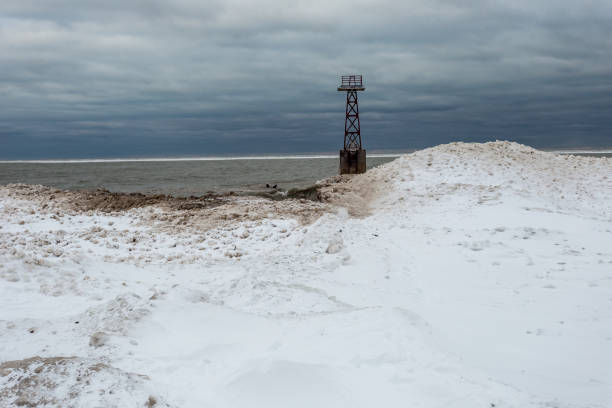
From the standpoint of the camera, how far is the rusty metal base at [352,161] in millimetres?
23422

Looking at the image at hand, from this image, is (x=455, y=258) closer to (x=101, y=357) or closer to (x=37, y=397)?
(x=101, y=357)

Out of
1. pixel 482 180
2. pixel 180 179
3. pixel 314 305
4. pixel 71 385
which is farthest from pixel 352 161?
pixel 71 385

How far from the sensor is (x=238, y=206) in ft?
46.4

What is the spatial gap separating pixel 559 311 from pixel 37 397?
5.75 m

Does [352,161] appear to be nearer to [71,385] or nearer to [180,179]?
[180,179]

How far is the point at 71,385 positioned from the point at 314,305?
Answer: 3.30 m

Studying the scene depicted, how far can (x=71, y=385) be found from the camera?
3.80 metres

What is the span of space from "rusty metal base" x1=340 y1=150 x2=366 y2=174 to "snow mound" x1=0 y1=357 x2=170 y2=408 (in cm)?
2011

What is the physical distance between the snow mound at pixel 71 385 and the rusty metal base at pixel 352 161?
20.1 metres

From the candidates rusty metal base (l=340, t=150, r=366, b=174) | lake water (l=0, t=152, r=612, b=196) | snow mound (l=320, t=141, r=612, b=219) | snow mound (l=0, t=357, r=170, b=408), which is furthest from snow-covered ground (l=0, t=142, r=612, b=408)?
lake water (l=0, t=152, r=612, b=196)

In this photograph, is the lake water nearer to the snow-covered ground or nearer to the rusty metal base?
the rusty metal base

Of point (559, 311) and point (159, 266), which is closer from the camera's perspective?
point (559, 311)

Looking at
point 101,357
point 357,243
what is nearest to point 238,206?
point 357,243

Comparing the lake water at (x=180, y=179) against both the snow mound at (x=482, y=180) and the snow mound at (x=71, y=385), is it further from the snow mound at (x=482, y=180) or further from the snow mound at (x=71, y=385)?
the snow mound at (x=71, y=385)
